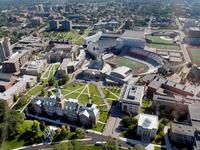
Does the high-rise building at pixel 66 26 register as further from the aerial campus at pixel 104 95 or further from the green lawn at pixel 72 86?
the green lawn at pixel 72 86

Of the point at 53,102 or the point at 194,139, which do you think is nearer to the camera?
the point at 194,139

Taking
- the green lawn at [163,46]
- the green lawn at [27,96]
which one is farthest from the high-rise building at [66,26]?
the green lawn at [27,96]

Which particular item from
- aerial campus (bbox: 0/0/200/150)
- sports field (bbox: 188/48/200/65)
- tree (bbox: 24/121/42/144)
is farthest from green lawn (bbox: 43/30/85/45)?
Answer: tree (bbox: 24/121/42/144)

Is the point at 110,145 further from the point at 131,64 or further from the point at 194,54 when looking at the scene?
the point at 194,54

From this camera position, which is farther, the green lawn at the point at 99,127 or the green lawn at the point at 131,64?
the green lawn at the point at 131,64

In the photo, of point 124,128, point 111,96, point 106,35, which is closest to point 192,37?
point 106,35

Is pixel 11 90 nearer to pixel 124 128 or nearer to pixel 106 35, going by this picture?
pixel 124 128

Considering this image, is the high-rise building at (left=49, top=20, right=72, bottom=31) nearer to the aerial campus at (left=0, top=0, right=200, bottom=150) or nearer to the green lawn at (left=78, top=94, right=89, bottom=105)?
the aerial campus at (left=0, top=0, right=200, bottom=150)

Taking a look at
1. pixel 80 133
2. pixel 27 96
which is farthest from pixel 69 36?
pixel 80 133
